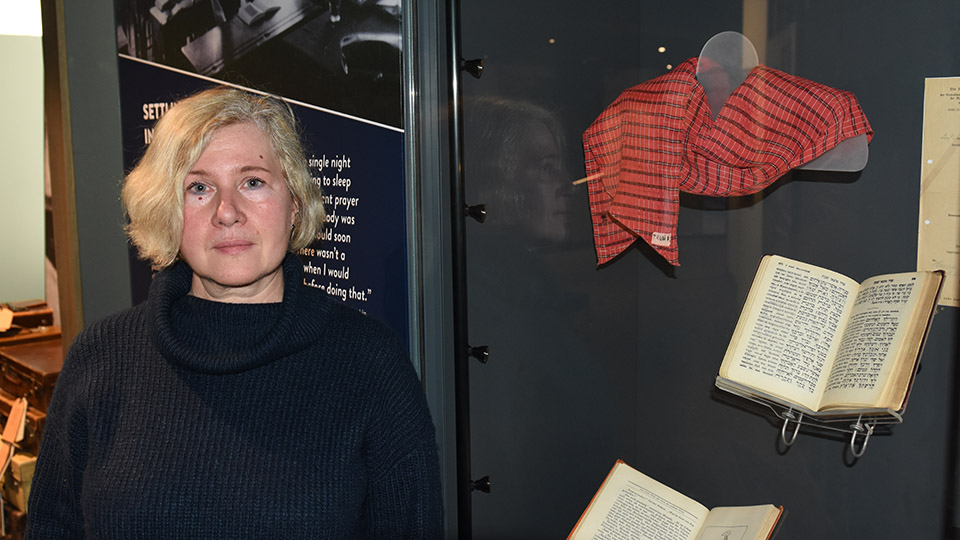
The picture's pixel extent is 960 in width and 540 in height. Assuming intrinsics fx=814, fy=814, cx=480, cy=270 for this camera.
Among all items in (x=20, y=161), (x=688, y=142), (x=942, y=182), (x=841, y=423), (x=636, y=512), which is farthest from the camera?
(x=20, y=161)

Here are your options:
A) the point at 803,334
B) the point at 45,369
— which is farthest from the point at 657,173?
the point at 45,369

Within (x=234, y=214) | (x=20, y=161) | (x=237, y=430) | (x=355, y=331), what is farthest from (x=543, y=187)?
(x=20, y=161)

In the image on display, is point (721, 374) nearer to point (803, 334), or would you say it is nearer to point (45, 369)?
point (803, 334)

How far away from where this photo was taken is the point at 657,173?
1.50 m

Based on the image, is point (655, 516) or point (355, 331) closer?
point (355, 331)

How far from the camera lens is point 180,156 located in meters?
1.29

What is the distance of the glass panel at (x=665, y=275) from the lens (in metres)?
1.26

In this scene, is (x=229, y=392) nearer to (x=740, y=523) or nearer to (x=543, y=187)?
(x=543, y=187)

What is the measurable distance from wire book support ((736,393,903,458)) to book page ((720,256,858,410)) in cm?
4

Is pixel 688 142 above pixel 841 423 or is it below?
above

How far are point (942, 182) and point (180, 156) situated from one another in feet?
3.82

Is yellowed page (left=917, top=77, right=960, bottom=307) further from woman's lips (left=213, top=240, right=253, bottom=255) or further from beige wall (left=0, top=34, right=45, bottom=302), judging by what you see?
beige wall (left=0, top=34, right=45, bottom=302)

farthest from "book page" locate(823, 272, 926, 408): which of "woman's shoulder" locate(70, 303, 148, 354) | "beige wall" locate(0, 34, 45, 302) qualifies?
"beige wall" locate(0, 34, 45, 302)

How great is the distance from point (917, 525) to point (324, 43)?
60.4 inches
